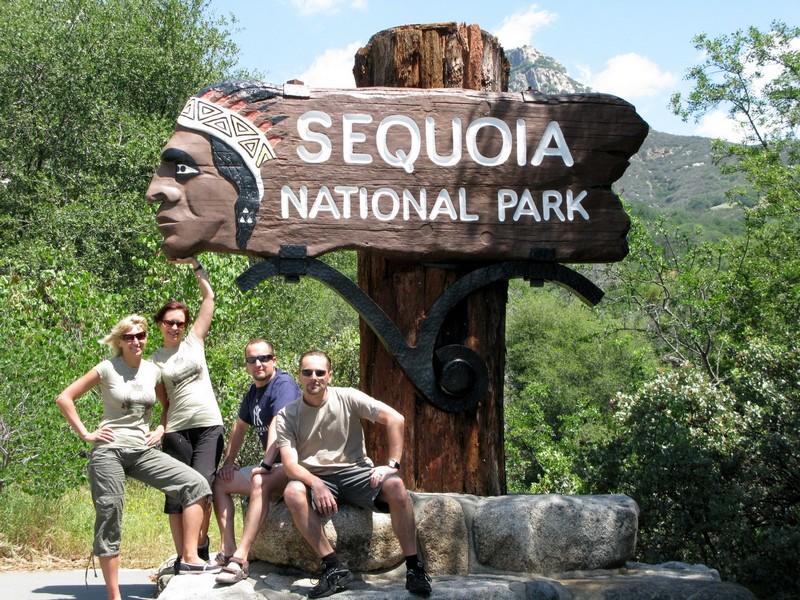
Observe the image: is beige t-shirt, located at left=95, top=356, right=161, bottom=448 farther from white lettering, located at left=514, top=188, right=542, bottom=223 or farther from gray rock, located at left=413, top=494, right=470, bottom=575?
white lettering, located at left=514, top=188, right=542, bottom=223

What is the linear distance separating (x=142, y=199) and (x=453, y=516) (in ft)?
43.0

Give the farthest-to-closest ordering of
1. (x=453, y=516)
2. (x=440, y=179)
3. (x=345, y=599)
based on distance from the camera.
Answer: (x=440, y=179)
(x=453, y=516)
(x=345, y=599)

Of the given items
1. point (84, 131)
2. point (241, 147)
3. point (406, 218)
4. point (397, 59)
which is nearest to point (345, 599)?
point (406, 218)

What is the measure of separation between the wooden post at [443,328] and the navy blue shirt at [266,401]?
1.85 feet

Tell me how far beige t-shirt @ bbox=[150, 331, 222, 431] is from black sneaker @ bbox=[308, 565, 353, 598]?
1265 mm

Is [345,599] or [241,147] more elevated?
[241,147]

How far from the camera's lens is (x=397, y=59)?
559 centimetres

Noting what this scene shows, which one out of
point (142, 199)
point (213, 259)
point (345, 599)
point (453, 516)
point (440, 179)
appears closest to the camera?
point (345, 599)

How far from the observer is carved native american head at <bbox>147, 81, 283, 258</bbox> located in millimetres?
5129

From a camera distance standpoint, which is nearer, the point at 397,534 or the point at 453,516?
the point at 397,534

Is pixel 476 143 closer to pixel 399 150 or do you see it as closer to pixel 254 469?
pixel 399 150

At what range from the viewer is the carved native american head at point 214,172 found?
513 cm

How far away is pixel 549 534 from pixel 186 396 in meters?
2.12

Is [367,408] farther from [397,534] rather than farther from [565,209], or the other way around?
[565,209]
